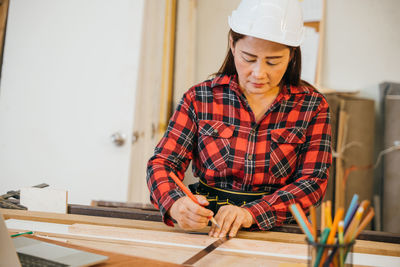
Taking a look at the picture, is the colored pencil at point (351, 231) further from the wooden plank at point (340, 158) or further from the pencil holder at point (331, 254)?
the wooden plank at point (340, 158)

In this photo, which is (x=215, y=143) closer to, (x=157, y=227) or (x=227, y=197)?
(x=227, y=197)

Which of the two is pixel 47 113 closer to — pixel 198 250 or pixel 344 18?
pixel 198 250

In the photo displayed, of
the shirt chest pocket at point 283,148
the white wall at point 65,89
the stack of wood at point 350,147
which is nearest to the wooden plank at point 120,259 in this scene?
the shirt chest pocket at point 283,148

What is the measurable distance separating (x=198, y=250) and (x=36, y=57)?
1.91 metres

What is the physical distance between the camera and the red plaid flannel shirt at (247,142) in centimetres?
140

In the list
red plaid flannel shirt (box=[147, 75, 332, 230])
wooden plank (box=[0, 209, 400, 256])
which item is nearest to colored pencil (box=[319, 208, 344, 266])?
wooden plank (box=[0, 209, 400, 256])

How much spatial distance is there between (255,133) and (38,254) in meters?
0.82

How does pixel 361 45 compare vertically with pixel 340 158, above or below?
above

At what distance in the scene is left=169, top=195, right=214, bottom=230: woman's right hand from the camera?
1124 millimetres

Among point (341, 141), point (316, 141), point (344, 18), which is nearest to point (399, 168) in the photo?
point (341, 141)

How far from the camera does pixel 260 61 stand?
1.27m

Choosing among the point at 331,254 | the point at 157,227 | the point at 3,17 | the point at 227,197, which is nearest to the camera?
the point at 331,254

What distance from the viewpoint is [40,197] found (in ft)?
4.50

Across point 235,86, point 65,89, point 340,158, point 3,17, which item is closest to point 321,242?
point 235,86
